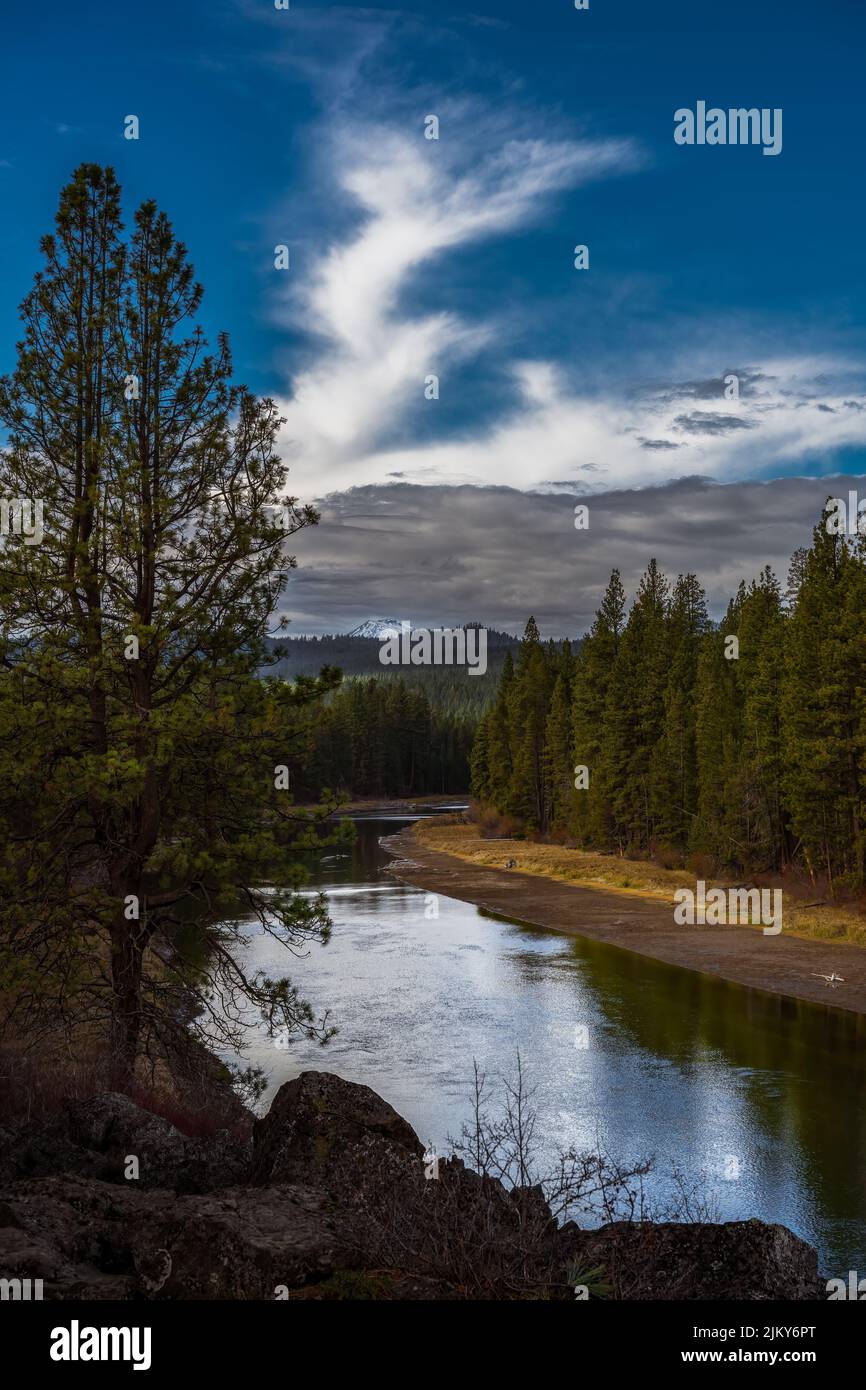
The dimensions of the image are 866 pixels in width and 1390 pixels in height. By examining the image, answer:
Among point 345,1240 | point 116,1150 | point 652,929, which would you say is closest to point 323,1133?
point 345,1240

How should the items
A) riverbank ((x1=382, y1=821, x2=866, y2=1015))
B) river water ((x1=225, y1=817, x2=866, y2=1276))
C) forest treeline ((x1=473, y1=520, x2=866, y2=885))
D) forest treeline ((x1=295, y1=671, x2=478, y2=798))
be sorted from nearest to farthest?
river water ((x1=225, y1=817, x2=866, y2=1276)) < riverbank ((x1=382, y1=821, x2=866, y2=1015)) < forest treeline ((x1=473, y1=520, x2=866, y2=885)) < forest treeline ((x1=295, y1=671, x2=478, y2=798))

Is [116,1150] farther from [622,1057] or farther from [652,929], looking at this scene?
[652,929]

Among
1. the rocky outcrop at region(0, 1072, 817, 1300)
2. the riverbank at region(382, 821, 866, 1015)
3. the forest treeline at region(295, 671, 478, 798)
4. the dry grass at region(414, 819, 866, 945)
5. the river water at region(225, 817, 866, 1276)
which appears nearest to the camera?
the rocky outcrop at region(0, 1072, 817, 1300)

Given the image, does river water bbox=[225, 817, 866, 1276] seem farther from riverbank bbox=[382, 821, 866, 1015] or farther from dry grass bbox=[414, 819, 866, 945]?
dry grass bbox=[414, 819, 866, 945]

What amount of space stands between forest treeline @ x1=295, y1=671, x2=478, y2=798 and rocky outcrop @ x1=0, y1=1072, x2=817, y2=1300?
402 ft

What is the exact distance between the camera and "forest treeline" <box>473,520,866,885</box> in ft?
145

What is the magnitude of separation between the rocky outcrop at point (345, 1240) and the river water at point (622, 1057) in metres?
3.46

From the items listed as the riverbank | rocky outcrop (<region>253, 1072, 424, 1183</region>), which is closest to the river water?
the riverbank

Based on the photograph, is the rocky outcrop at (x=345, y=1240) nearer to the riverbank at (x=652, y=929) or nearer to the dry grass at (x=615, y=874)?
the riverbank at (x=652, y=929)

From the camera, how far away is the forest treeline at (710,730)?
44281mm

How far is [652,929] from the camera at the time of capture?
44.0 meters

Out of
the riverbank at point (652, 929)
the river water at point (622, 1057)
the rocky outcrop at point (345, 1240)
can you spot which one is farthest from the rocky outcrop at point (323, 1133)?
the riverbank at point (652, 929)

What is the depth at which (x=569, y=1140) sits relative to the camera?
63.7ft

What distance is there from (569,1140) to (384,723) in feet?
434
